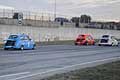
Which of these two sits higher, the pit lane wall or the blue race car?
the pit lane wall

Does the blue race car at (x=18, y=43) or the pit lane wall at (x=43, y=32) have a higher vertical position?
the pit lane wall at (x=43, y=32)

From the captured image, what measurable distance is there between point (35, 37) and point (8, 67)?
1530 inches

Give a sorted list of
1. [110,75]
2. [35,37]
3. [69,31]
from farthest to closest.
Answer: [69,31] → [35,37] → [110,75]

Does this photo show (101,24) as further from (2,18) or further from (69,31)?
(2,18)

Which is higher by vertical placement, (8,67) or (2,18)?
(2,18)

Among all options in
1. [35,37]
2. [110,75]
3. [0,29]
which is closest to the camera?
[110,75]

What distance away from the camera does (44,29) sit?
2346 inches

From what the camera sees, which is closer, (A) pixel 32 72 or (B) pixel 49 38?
(A) pixel 32 72

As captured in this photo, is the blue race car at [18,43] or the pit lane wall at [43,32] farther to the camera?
the pit lane wall at [43,32]

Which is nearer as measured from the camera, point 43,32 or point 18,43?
point 18,43

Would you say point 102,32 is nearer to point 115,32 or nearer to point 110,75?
point 115,32

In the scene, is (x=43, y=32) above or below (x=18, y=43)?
above

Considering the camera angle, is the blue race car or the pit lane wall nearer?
the blue race car

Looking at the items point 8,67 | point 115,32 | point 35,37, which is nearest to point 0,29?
point 35,37
